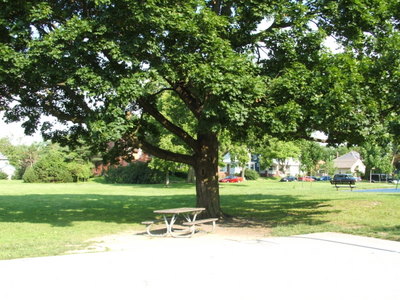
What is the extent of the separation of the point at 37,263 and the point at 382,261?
18.9ft

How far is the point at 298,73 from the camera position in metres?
11.1

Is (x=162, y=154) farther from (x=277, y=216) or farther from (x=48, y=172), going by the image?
(x=48, y=172)

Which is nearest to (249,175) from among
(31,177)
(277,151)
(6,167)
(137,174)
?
(277,151)

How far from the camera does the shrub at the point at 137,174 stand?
5134 centimetres

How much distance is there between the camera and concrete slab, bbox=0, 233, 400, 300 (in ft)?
17.2

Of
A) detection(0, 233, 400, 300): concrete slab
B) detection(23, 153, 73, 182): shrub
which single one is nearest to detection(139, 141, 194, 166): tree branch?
detection(0, 233, 400, 300): concrete slab

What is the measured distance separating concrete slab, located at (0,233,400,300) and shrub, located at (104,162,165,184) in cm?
4302

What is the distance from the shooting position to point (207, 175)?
47.9ft

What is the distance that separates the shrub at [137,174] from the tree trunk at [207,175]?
120 feet

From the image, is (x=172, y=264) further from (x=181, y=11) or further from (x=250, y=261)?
(x=181, y=11)

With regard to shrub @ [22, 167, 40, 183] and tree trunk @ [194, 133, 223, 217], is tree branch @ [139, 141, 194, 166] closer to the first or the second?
tree trunk @ [194, 133, 223, 217]

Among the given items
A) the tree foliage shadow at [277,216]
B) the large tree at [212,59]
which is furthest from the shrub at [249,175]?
the large tree at [212,59]

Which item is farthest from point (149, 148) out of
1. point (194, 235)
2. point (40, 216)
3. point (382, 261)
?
point (382, 261)

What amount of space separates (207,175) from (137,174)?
1519 inches
